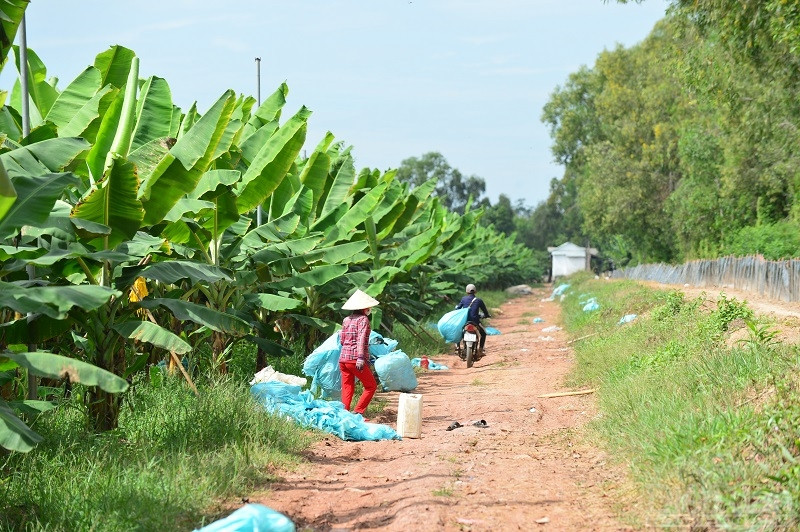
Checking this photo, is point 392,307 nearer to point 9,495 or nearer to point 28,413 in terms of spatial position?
point 28,413

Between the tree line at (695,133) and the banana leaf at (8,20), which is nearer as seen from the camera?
the banana leaf at (8,20)

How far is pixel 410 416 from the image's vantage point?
9.87m

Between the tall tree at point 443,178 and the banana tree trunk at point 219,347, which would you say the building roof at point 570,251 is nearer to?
the tall tree at point 443,178

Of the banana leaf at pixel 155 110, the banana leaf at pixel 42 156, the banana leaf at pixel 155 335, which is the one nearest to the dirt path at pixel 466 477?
the banana leaf at pixel 155 335

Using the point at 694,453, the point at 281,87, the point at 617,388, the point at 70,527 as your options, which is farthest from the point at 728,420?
the point at 281,87

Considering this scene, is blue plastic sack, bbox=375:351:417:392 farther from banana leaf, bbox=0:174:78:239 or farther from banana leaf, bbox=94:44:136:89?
banana leaf, bbox=0:174:78:239

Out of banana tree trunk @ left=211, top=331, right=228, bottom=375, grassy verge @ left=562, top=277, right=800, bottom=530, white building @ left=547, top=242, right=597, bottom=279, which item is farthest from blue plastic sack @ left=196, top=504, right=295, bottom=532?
white building @ left=547, top=242, right=597, bottom=279

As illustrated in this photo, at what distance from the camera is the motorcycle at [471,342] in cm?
1811

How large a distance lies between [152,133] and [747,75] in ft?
46.7

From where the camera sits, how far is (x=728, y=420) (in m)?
6.59

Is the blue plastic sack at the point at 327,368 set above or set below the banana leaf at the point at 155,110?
below

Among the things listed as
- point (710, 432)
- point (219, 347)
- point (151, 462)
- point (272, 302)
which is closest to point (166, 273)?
point (151, 462)

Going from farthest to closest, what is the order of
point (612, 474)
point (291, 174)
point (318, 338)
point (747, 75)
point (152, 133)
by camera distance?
point (747, 75) < point (318, 338) < point (291, 174) < point (152, 133) < point (612, 474)

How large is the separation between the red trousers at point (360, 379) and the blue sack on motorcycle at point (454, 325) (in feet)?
25.9
